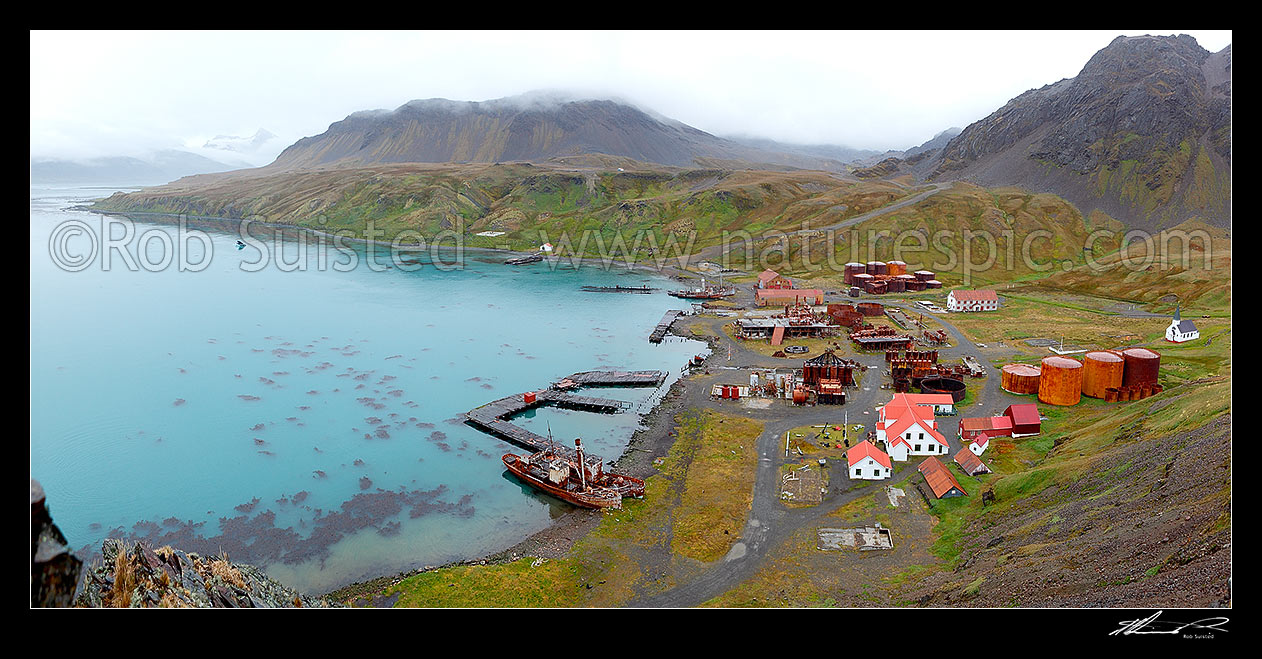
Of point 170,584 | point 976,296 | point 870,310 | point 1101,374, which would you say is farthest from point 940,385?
point 170,584

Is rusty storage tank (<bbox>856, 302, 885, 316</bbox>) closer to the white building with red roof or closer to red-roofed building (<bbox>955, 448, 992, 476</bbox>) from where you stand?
the white building with red roof

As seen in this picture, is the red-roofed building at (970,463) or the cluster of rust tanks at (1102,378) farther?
the cluster of rust tanks at (1102,378)

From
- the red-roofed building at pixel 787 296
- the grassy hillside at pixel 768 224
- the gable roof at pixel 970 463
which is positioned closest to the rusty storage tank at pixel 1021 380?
the gable roof at pixel 970 463

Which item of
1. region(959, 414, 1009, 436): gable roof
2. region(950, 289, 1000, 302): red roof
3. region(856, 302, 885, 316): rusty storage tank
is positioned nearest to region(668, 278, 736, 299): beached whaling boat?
region(856, 302, 885, 316): rusty storage tank

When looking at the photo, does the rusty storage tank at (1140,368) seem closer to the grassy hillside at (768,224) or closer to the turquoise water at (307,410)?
the turquoise water at (307,410)

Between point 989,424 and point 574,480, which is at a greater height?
point 989,424

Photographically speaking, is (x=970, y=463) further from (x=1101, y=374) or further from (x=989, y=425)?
(x=1101, y=374)
